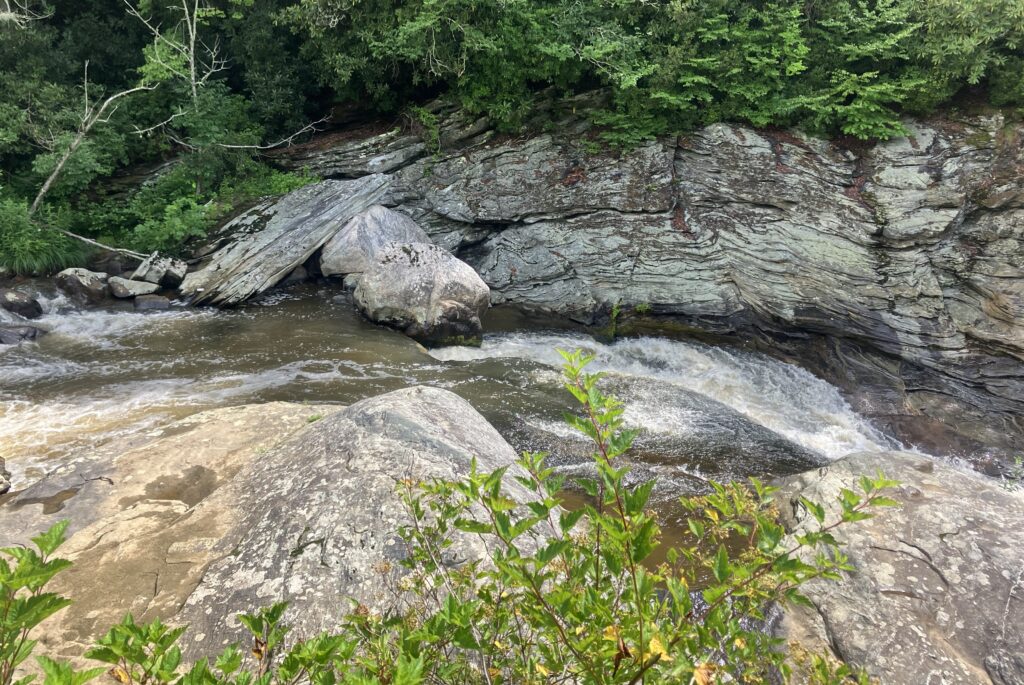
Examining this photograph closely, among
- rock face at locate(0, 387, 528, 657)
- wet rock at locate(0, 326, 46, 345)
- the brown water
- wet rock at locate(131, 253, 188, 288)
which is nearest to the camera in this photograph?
rock face at locate(0, 387, 528, 657)

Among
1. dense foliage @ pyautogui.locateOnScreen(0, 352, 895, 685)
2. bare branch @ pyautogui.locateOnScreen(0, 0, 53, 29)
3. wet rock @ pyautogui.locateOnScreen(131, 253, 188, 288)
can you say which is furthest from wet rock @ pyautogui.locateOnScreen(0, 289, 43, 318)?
dense foliage @ pyautogui.locateOnScreen(0, 352, 895, 685)

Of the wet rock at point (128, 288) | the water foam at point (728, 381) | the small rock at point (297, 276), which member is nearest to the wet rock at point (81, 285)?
the wet rock at point (128, 288)

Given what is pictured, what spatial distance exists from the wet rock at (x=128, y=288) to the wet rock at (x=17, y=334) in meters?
1.61

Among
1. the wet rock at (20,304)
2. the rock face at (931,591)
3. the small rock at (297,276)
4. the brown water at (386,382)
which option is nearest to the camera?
the rock face at (931,591)

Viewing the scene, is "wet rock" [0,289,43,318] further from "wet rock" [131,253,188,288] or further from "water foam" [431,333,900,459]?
"water foam" [431,333,900,459]

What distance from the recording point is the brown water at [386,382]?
7.05 meters

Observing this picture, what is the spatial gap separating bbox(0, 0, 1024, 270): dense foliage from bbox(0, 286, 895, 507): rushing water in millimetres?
3162

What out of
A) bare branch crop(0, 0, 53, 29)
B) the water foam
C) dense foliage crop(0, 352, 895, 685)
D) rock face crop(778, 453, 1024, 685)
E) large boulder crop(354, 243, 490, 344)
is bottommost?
the water foam

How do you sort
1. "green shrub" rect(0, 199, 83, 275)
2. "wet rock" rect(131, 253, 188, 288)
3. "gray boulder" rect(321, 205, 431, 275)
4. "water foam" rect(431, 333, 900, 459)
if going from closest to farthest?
"water foam" rect(431, 333, 900, 459) < "green shrub" rect(0, 199, 83, 275) < "wet rock" rect(131, 253, 188, 288) < "gray boulder" rect(321, 205, 431, 275)

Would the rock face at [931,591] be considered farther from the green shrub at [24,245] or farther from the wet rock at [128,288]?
the green shrub at [24,245]

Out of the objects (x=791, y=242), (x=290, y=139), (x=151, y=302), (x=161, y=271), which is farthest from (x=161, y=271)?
(x=791, y=242)

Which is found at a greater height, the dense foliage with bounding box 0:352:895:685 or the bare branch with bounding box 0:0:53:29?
the bare branch with bounding box 0:0:53:29

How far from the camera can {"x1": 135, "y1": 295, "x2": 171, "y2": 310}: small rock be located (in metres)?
10.6

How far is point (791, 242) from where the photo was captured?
10.2 meters
